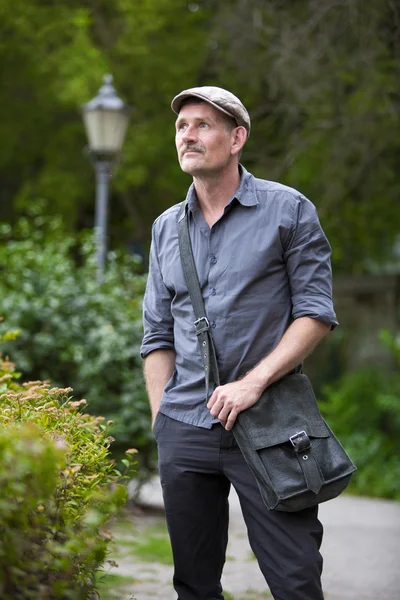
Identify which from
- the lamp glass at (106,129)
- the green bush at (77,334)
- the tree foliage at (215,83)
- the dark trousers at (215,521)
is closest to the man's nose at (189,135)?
the dark trousers at (215,521)

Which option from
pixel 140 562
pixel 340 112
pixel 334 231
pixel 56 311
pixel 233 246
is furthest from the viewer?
pixel 334 231

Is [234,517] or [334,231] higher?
[334,231]

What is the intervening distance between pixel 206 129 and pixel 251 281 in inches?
20.6

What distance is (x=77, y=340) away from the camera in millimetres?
8477

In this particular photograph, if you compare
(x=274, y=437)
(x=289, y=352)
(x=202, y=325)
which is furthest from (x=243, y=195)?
(x=274, y=437)

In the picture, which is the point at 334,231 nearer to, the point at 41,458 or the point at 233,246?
the point at 233,246

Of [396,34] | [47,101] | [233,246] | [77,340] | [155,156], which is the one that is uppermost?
[47,101]

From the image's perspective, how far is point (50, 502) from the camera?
8.12 feet

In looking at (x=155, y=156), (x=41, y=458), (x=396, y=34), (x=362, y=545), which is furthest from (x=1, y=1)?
(x=41, y=458)

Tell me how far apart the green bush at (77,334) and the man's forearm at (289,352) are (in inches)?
201

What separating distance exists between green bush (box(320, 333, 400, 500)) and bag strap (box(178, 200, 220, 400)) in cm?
805

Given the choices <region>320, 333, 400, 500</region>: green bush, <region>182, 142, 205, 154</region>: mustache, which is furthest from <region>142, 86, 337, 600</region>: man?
<region>320, 333, 400, 500</region>: green bush

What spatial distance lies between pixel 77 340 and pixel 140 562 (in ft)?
7.67

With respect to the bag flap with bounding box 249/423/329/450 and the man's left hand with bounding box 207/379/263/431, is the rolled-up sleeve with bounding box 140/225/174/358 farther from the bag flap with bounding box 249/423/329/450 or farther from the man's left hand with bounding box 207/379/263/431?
the bag flap with bounding box 249/423/329/450
